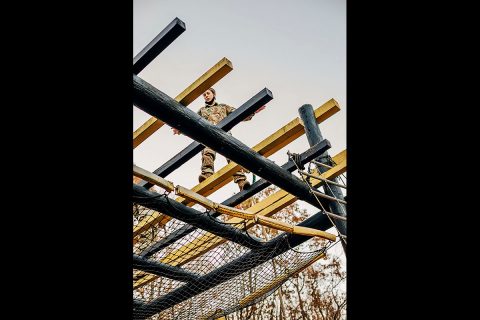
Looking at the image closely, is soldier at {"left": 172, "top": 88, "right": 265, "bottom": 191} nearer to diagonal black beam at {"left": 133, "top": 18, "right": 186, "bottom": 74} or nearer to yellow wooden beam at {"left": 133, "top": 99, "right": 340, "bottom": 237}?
yellow wooden beam at {"left": 133, "top": 99, "right": 340, "bottom": 237}

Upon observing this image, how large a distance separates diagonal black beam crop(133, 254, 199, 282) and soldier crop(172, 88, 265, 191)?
1374 mm

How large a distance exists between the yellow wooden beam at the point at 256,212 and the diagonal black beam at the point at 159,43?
2181 millimetres

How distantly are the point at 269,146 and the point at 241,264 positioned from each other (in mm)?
1986

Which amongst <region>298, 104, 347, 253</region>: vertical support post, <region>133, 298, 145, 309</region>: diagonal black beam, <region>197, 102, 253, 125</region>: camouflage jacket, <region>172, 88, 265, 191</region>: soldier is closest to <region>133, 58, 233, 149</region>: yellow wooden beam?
<region>298, 104, 347, 253</region>: vertical support post

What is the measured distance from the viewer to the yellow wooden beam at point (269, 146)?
4543 mm

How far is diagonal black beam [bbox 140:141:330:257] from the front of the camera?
4.76m

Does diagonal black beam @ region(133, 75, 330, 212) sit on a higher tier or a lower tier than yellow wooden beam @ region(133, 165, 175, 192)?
higher

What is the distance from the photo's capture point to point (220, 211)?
14.5 feet

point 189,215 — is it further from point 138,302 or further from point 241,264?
point 138,302

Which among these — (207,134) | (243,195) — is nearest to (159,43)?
(207,134)
